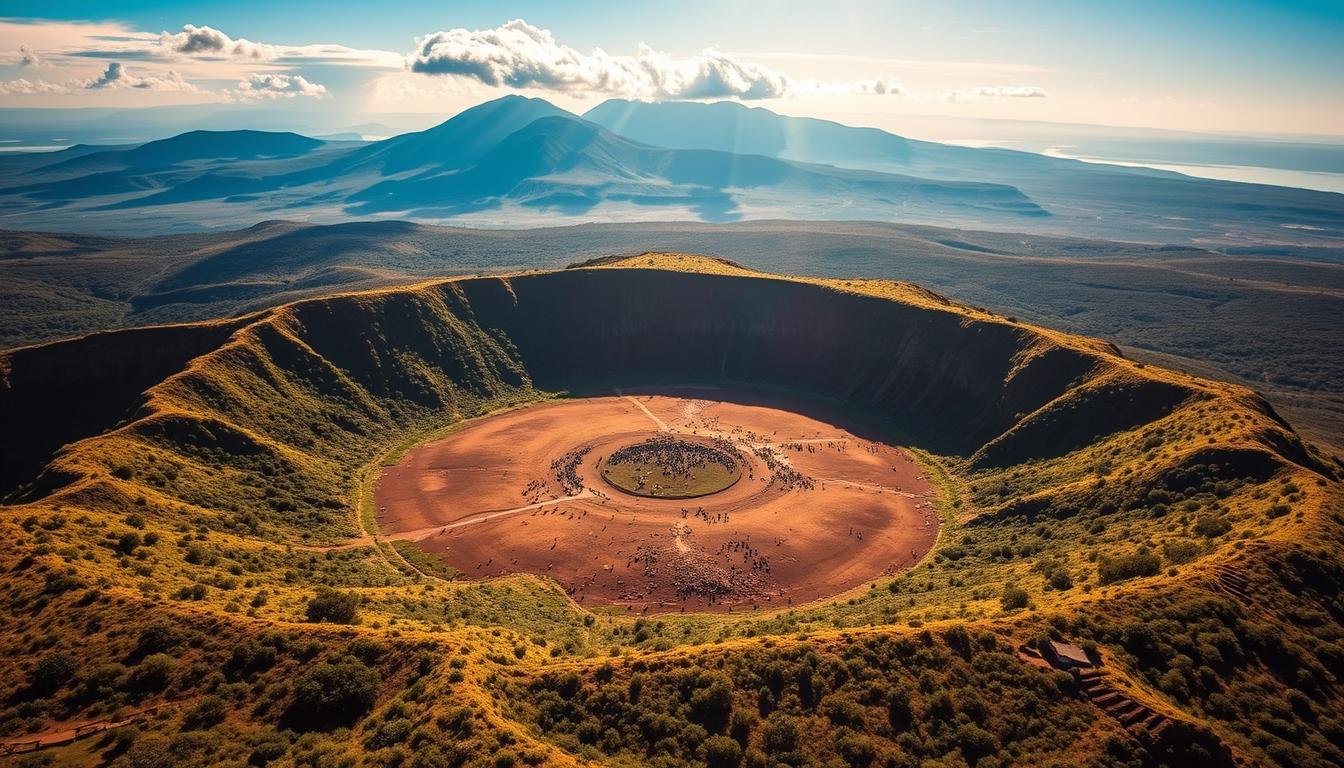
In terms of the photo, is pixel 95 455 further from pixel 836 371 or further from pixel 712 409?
pixel 836 371

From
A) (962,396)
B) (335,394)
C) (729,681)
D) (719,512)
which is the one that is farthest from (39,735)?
(962,396)

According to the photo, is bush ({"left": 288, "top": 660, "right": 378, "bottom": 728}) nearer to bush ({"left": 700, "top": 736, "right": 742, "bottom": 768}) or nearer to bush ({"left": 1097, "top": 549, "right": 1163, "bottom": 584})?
bush ({"left": 700, "top": 736, "right": 742, "bottom": 768})

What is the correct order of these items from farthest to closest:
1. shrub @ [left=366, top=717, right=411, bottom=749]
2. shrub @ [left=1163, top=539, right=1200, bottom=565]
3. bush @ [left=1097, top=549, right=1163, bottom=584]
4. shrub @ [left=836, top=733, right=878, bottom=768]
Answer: shrub @ [left=1163, top=539, right=1200, bottom=565], bush @ [left=1097, top=549, right=1163, bottom=584], shrub @ [left=836, top=733, right=878, bottom=768], shrub @ [left=366, top=717, right=411, bottom=749]

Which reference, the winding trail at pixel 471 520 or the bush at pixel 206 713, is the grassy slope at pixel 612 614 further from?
the winding trail at pixel 471 520

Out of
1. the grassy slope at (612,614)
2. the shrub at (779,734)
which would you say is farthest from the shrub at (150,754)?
the shrub at (779,734)

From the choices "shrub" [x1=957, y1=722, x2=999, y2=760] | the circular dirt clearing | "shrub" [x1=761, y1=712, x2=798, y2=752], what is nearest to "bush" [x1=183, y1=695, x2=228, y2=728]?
"shrub" [x1=761, y1=712, x2=798, y2=752]

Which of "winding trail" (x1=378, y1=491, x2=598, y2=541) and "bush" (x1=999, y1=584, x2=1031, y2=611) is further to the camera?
"winding trail" (x1=378, y1=491, x2=598, y2=541)
